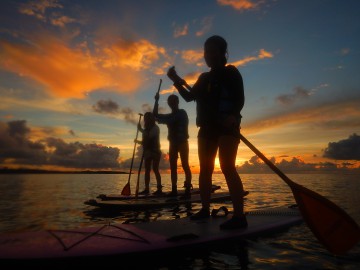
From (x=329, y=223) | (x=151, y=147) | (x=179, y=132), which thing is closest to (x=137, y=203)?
(x=179, y=132)

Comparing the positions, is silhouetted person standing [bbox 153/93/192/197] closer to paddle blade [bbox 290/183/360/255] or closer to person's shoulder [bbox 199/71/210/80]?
person's shoulder [bbox 199/71/210/80]

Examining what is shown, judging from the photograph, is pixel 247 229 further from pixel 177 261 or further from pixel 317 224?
pixel 177 261

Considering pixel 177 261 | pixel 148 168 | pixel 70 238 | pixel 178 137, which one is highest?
pixel 178 137

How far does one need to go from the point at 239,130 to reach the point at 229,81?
2.57 feet

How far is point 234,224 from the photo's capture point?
4289mm

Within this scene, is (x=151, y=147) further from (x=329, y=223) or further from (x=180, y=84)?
(x=329, y=223)

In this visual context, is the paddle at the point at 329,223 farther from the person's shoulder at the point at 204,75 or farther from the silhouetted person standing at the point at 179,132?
the silhouetted person standing at the point at 179,132

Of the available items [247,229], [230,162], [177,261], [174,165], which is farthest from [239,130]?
[174,165]

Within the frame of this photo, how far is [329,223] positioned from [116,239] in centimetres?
271

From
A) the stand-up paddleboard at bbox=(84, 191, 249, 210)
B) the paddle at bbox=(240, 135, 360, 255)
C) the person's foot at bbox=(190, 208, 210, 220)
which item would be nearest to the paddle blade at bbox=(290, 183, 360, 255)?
the paddle at bbox=(240, 135, 360, 255)

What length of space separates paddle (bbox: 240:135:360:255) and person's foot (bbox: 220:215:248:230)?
93cm

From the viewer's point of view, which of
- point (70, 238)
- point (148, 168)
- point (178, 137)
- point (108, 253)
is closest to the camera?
point (108, 253)

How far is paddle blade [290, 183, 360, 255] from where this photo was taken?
11.5 feet

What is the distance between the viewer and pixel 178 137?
870 cm
